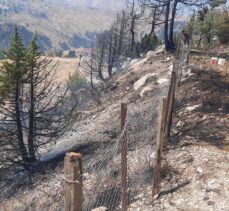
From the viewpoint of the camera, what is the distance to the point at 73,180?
4.54 meters

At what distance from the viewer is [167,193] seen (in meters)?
9.48

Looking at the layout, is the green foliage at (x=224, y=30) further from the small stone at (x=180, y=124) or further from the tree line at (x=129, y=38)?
the small stone at (x=180, y=124)

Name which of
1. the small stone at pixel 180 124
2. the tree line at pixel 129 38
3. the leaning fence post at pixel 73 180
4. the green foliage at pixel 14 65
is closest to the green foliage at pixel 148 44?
the tree line at pixel 129 38

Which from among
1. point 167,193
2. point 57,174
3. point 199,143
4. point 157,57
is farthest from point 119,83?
point 167,193

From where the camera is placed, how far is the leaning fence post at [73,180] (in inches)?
177

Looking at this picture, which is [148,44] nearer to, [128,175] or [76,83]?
[76,83]

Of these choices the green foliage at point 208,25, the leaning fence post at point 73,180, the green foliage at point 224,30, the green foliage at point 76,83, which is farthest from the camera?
the green foliage at point 76,83

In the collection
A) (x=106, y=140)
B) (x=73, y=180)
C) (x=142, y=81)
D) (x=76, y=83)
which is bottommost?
(x=76, y=83)

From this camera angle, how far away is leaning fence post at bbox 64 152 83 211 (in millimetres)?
4484

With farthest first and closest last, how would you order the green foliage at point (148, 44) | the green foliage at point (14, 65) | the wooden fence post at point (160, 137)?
the green foliage at point (148, 44), the green foliage at point (14, 65), the wooden fence post at point (160, 137)

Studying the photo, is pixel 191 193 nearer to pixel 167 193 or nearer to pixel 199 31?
pixel 167 193

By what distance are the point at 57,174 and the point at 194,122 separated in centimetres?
605

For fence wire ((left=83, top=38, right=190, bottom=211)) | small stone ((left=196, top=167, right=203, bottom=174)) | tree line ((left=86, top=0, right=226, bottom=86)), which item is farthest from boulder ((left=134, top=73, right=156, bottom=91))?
tree line ((left=86, top=0, right=226, bottom=86))

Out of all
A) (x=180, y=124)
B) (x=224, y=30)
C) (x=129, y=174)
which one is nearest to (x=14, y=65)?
(x=180, y=124)
